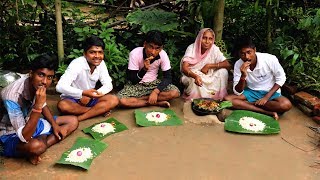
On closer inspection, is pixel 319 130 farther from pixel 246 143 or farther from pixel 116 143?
pixel 116 143

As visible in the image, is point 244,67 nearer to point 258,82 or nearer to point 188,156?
point 258,82

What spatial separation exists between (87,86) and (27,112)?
92 centimetres

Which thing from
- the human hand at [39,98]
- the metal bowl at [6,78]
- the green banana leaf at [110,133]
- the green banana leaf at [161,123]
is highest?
the human hand at [39,98]

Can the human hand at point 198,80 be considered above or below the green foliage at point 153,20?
below

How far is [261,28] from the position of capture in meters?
5.58

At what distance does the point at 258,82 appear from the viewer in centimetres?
442

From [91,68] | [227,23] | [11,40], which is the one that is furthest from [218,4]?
[11,40]

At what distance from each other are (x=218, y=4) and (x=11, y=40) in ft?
9.30

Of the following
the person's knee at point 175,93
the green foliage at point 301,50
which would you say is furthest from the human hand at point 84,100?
the green foliage at point 301,50

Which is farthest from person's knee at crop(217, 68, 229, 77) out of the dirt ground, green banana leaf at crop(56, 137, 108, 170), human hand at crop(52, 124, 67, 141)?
human hand at crop(52, 124, 67, 141)

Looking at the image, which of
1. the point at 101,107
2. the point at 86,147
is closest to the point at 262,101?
the point at 101,107

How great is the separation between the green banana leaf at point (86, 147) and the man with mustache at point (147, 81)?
2.81 feet

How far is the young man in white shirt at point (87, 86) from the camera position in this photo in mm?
3941

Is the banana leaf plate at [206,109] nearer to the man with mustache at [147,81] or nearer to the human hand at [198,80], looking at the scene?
the human hand at [198,80]
